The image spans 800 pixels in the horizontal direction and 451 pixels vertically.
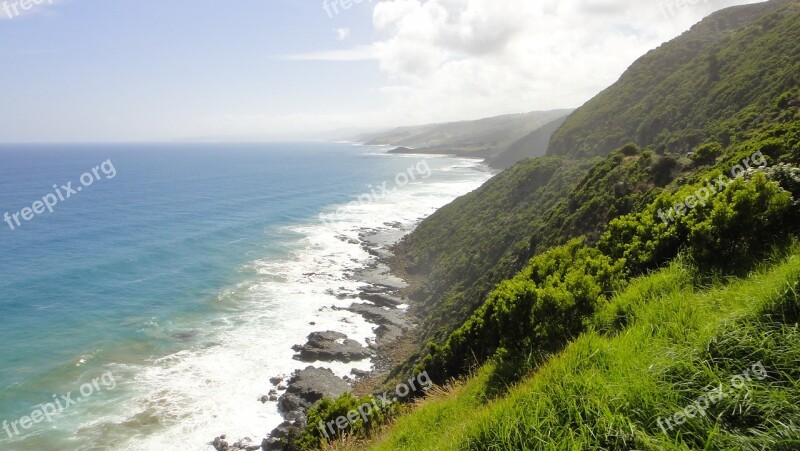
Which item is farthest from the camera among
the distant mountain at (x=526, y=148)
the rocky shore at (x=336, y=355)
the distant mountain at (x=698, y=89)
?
the distant mountain at (x=526, y=148)

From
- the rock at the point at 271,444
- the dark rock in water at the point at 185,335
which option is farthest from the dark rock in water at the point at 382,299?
the rock at the point at 271,444

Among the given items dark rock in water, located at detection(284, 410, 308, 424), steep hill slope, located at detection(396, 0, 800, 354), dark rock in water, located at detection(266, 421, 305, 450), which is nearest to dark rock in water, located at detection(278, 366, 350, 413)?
dark rock in water, located at detection(284, 410, 308, 424)

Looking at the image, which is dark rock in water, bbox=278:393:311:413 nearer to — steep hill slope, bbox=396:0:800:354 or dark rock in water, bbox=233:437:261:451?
dark rock in water, bbox=233:437:261:451

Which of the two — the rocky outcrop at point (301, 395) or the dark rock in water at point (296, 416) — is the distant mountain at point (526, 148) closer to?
the rocky outcrop at point (301, 395)

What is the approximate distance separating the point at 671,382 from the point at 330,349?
28569 mm

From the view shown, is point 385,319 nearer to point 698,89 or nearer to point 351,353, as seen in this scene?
point 351,353

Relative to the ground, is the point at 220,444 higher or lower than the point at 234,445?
higher

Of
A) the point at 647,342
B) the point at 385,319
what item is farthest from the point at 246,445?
the point at 647,342

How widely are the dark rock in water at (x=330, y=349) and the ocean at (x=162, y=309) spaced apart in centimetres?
78

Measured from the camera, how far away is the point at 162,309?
3766 centimetres

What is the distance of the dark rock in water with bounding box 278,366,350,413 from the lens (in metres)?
24.7

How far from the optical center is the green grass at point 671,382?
377cm

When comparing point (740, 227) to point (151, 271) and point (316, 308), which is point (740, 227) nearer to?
point (316, 308)

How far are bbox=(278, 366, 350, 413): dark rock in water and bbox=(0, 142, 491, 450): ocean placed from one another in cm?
104
